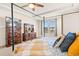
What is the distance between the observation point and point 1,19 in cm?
363

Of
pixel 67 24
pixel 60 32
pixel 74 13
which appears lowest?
pixel 60 32

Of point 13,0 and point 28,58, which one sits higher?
point 13,0

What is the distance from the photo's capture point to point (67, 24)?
156 centimetres

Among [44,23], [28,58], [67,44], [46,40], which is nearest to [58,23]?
[44,23]

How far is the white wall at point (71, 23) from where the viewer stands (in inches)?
58.5

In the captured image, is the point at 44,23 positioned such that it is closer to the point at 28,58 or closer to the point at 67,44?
the point at 67,44

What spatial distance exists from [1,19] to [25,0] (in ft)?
10.7

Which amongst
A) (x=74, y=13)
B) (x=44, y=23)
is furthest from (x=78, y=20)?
(x=44, y=23)

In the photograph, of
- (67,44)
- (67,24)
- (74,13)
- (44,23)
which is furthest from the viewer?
(44,23)

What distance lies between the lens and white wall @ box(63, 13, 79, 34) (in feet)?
4.88

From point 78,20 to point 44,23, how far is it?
488 mm

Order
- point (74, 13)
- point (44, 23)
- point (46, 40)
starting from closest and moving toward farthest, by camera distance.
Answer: point (74, 13) < point (44, 23) < point (46, 40)

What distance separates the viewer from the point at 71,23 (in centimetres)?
152

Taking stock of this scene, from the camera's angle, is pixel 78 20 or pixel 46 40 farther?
pixel 46 40
